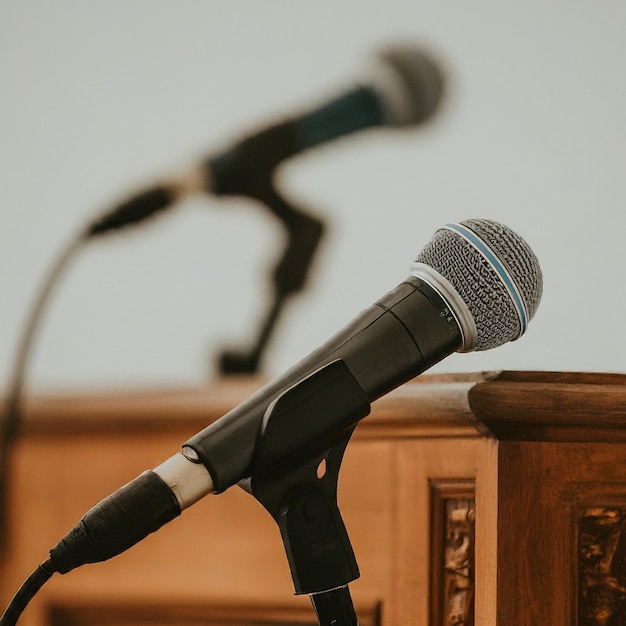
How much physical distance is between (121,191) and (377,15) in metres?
0.46

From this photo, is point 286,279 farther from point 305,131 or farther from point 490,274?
point 490,274

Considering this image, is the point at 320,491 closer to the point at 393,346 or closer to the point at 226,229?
the point at 393,346

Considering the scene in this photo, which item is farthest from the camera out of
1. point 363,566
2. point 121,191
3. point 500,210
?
point 121,191

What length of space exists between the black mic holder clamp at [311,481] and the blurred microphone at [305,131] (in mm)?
663

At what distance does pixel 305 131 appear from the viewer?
1.12 meters

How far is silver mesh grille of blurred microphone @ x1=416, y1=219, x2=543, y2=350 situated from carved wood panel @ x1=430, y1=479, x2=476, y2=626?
9.4 inches

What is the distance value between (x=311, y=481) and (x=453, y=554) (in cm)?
27

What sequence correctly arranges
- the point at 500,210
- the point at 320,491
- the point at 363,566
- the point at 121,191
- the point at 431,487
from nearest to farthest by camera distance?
the point at 320,491 < the point at 431,487 < the point at 363,566 < the point at 500,210 < the point at 121,191

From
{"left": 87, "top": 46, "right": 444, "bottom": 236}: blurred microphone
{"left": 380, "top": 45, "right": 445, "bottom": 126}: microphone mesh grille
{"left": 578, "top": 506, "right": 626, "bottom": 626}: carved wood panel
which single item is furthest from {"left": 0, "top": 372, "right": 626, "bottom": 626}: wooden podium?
{"left": 380, "top": 45, "right": 445, "bottom": 126}: microphone mesh grille

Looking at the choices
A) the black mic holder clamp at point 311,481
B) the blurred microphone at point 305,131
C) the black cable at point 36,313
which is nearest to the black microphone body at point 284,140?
the blurred microphone at point 305,131

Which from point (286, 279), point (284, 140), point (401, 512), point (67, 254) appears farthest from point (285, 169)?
point (401, 512)

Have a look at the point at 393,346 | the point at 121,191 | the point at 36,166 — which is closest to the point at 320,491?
the point at 393,346

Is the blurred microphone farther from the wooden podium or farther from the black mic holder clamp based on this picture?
the black mic holder clamp

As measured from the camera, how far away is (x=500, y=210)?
105 cm
